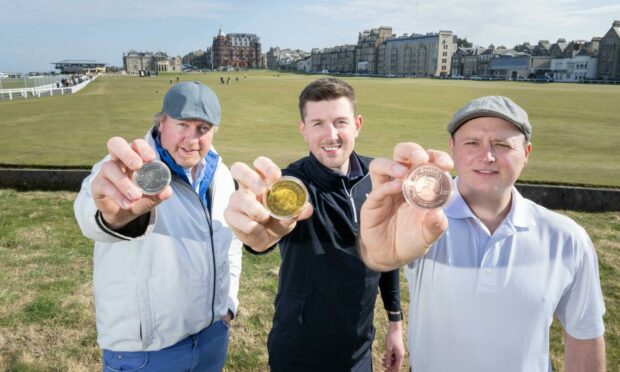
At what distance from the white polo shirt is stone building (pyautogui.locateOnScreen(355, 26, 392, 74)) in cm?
18161

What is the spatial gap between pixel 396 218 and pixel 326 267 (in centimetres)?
67

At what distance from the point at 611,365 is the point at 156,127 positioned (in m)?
5.29

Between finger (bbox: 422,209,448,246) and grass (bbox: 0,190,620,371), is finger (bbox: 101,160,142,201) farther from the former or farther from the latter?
grass (bbox: 0,190,620,371)

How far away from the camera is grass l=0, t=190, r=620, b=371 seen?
4.70 m

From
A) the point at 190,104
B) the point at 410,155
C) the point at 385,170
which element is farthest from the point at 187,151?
the point at 410,155

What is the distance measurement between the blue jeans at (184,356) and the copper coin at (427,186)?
7.16 feet

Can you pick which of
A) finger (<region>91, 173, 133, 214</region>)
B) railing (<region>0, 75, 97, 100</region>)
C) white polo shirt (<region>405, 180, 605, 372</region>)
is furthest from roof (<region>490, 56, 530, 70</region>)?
finger (<region>91, 173, 133, 214</region>)

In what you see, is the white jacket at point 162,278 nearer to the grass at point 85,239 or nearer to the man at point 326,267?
the man at point 326,267

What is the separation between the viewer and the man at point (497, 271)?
2348 millimetres

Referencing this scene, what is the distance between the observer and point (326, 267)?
9.06ft

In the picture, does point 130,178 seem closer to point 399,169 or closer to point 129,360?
point 399,169

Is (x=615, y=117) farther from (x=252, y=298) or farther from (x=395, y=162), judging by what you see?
(x=395, y=162)

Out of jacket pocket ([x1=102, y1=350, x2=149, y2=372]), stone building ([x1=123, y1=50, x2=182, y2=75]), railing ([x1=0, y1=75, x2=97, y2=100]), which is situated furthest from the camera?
stone building ([x1=123, y1=50, x2=182, y2=75])

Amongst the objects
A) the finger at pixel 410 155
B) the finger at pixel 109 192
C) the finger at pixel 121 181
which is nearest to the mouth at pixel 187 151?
the finger at pixel 109 192
